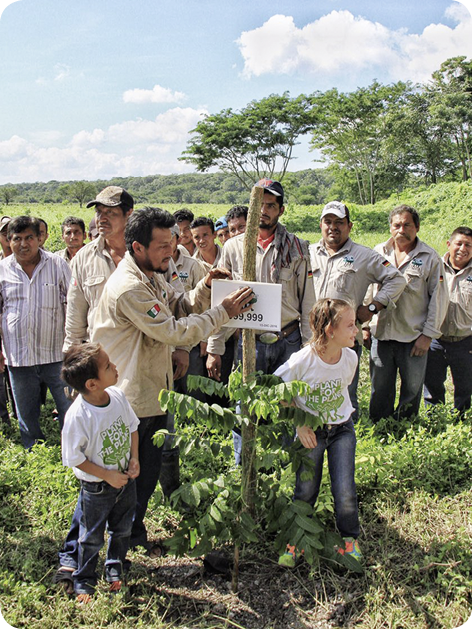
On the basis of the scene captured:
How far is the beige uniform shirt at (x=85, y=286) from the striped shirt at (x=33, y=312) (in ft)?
2.86

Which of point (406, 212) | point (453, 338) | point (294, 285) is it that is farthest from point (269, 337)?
point (453, 338)

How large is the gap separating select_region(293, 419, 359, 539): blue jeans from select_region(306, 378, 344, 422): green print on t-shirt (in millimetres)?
162

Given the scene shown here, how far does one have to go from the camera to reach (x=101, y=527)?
280cm

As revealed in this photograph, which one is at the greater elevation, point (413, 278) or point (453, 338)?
point (413, 278)

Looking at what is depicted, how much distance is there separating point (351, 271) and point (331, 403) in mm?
1846

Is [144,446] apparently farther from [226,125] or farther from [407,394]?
[226,125]

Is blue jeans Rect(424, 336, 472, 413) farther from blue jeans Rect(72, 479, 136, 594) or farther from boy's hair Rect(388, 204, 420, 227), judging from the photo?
blue jeans Rect(72, 479, 136, 594)

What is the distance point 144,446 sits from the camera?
3.18 meters

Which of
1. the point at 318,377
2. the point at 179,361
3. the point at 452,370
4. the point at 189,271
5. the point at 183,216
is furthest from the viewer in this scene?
the point at 183,216

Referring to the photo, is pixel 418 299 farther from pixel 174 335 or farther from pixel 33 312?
pixel 33 312

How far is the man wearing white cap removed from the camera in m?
4.36

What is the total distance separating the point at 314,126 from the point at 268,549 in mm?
29572

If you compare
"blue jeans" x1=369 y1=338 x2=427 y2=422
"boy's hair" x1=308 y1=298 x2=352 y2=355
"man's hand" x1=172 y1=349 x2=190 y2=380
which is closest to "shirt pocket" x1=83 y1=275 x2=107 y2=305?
"man's hand" x1=172 y1=349 x2=190 y2=380

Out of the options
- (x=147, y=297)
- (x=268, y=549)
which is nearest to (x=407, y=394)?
(x=268, y=549)
